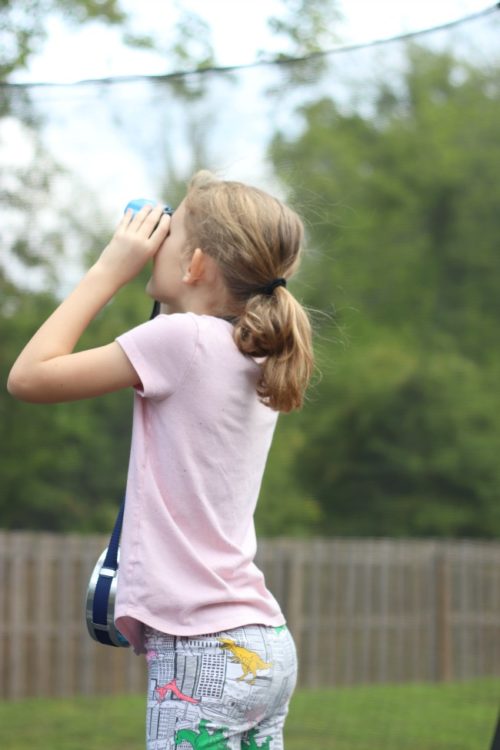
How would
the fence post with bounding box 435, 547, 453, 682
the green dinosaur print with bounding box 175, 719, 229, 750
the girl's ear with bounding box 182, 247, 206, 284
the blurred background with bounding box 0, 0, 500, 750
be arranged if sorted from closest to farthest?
1. the green dinosaur print with bounding box 175, 719, 229, 750
2. the girl's ear with bounding box 182, 247, 206, 284
3. the blurred background with bounding box 0, 0, 500, 750
4. the fence post with bounding box 435, 547, 453, 682

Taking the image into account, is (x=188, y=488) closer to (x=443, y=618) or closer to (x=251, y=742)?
(x=251, y=742)

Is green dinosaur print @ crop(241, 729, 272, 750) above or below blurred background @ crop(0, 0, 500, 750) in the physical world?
below

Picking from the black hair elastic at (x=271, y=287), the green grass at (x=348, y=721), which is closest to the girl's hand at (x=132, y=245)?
the black hair elastic at (x=271, y=287)

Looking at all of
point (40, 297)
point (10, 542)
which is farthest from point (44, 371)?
point (10, 542)

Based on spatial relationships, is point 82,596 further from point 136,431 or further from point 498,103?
point 136,431

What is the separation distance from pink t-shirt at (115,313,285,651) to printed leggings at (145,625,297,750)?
0.06 feet

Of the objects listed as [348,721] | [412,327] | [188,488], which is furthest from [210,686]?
[412,327]

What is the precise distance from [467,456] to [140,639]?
185 cm

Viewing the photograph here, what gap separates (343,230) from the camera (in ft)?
9.39

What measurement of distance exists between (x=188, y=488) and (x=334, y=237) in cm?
188

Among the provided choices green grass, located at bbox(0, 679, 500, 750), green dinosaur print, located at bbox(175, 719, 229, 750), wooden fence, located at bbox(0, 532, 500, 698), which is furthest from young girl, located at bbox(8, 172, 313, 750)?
wooden fence, located at bbox(0, 532, 500, 698)

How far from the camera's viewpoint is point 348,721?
2.66m

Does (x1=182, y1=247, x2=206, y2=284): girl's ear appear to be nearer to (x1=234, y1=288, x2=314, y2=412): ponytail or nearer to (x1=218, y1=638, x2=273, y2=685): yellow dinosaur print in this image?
(x1=234, y1=288, x2=314, y2=412): ponytail

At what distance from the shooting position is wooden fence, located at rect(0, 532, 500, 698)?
2.96 meters
